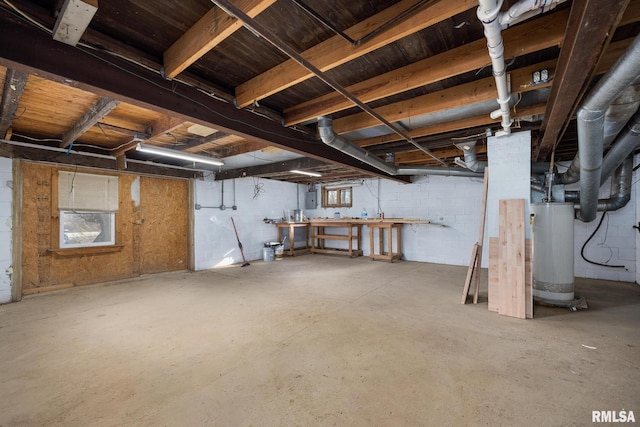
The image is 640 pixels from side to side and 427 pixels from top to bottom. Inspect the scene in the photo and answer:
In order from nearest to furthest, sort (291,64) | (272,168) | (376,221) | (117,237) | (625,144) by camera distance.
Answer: (291,64) → (625,144) → (117,237) → (272,168) → (376,221)

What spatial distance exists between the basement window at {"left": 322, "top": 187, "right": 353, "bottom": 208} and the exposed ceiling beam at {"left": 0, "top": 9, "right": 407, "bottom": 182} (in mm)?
4911

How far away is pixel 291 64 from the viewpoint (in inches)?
78.1

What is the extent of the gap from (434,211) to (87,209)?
6.83m

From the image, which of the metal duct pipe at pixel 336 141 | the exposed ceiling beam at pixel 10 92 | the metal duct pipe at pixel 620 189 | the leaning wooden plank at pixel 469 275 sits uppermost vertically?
the exposed ceiling beam at pixel 10 92

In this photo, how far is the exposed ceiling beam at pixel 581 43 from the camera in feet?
3.68

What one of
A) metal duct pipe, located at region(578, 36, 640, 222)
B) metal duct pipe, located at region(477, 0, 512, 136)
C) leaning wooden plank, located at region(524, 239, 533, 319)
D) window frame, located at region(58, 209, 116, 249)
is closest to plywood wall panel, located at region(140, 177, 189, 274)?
window frame, located at region(58, 209, 116, 249)

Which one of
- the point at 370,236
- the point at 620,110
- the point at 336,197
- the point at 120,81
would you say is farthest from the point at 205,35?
the point at 336,197

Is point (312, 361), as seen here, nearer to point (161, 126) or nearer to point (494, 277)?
point (494, 277)

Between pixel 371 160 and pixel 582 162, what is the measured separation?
7.43ft

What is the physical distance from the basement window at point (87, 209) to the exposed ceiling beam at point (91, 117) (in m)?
0.80

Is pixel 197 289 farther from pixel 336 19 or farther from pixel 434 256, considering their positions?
pixel 434 256

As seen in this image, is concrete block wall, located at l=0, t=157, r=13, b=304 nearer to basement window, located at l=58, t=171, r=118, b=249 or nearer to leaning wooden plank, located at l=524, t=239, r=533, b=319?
basement window, located at l=58, t=171, r=118, b=249

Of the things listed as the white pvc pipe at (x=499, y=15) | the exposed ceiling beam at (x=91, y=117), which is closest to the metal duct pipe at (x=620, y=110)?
the white pvc pipe at (x=499, y=15)

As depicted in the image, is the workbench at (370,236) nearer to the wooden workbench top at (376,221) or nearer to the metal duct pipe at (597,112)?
the wooden workbench top at (376,221)
